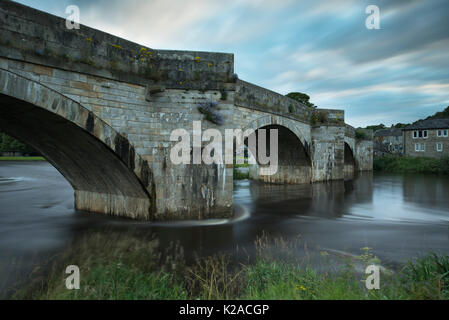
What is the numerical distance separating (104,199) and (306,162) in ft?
43.1

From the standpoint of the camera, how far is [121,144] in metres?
7.18

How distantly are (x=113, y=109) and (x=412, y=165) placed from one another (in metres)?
35.2

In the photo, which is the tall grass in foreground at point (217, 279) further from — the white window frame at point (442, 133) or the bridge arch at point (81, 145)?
the white window frame at point (442, 133)

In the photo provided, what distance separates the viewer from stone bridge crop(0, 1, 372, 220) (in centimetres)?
573

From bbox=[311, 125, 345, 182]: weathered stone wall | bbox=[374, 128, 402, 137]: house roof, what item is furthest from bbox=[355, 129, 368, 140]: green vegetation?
bbox=[374, 128, 402, 137]: house roof

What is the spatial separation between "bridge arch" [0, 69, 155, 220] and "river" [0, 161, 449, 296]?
0.65 meters

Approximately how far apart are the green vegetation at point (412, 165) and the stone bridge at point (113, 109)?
30.0 meters

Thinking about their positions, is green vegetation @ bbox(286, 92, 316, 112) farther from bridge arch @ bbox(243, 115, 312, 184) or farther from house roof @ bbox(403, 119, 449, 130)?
bridge arch @ bbox(243, 115, 312, 184)

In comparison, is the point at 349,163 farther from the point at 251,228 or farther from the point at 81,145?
the point at 81,145

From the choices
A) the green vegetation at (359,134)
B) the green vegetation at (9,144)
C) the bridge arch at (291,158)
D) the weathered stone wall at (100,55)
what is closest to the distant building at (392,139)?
the green vegetation at (359,134)

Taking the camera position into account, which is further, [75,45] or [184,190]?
[184,190]
